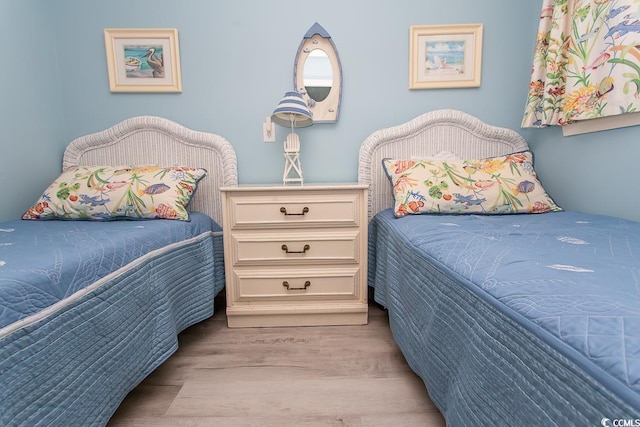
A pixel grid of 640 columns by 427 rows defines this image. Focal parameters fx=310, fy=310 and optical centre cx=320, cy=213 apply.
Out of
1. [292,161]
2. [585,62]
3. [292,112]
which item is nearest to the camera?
[585,62]

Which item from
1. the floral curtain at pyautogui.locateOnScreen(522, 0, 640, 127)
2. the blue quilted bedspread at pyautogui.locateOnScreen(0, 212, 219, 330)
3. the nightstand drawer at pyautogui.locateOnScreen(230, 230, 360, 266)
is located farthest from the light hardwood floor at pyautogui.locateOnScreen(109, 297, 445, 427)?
the floral curtain at pyautogui.locateOnScreen(522, 0, 640, 127)

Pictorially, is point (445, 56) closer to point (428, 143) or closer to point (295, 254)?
point (428, 143)

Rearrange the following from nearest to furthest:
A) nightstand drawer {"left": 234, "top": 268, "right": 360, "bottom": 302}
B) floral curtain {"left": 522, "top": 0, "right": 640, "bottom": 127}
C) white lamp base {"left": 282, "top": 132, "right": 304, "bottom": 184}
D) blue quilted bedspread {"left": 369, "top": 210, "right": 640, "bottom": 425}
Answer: blue quilted bedspread {"left": 369, "top": 210, "right": 640, "bottom": 425}, floral curtain {"left": 522, "top": 0, "right": 640, "bottom": 127}, nightstand drawer {"left": 234, "top": 268, "right": 360, "bottom": 302}, white lamp base {"left": 282, "top": 132, "right": 304, "bottom": 184}

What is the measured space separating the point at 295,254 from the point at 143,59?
1451 millimetres

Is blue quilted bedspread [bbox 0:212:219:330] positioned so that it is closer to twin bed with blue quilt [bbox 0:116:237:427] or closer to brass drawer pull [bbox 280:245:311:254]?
twin bed with blue quilt [bbox 0:116:237:427]

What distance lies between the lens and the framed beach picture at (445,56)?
5.87ft

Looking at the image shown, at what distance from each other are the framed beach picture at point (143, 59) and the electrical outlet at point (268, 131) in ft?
1.77

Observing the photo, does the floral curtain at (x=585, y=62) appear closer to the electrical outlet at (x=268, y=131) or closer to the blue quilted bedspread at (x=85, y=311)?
the electrical outlet at (x=268, y=131)

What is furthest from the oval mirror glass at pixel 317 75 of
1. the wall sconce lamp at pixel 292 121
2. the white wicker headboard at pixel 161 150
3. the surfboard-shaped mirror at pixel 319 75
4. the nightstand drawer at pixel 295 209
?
the nightstand drawer at pixel 295 209

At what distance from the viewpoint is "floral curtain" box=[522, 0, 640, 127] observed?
115 cm

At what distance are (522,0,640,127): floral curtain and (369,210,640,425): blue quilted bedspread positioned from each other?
1.59 feet

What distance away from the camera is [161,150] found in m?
1.85

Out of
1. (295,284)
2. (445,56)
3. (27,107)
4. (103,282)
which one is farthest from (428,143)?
(27,107)

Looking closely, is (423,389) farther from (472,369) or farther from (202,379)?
(202,379)
